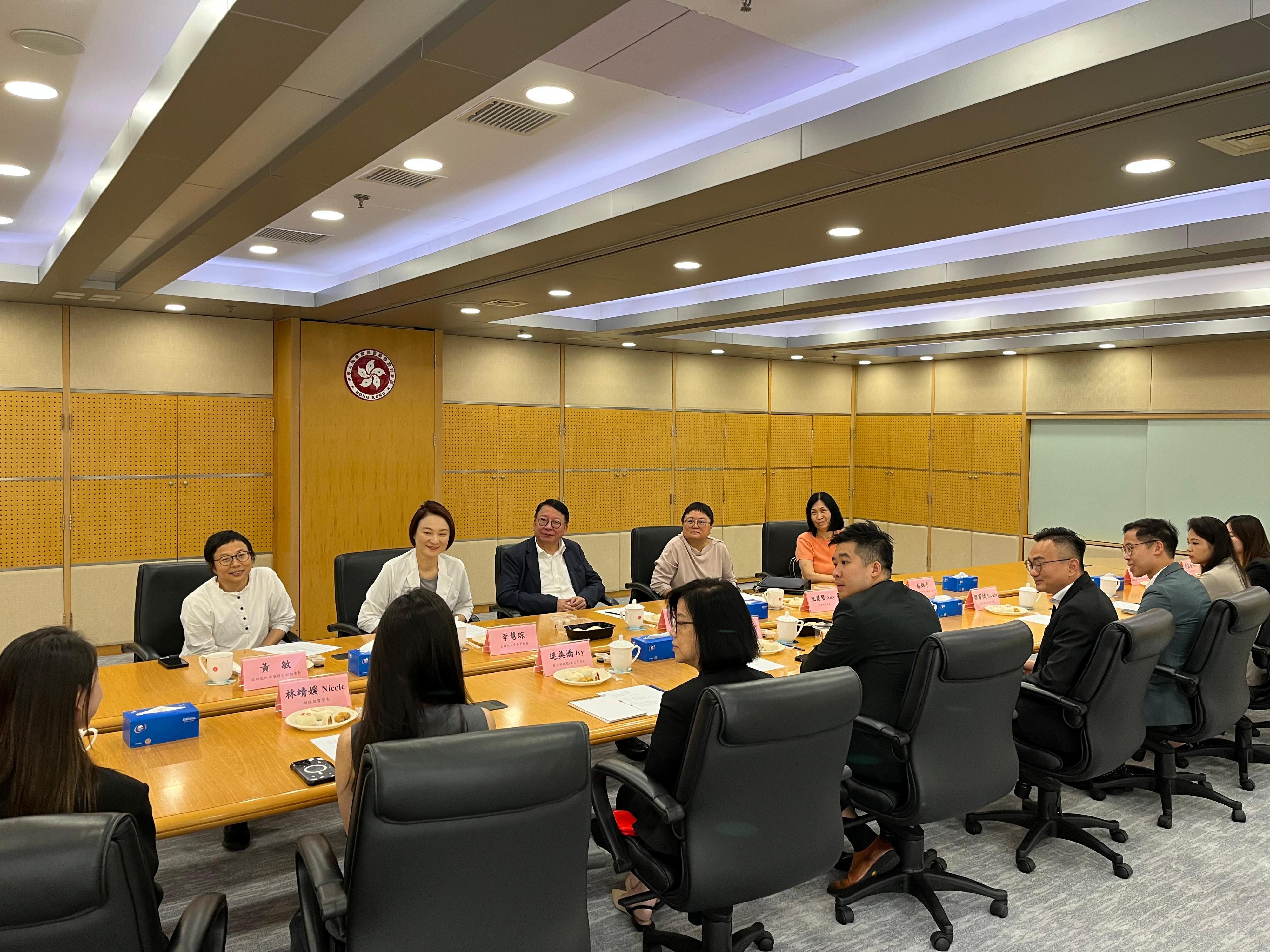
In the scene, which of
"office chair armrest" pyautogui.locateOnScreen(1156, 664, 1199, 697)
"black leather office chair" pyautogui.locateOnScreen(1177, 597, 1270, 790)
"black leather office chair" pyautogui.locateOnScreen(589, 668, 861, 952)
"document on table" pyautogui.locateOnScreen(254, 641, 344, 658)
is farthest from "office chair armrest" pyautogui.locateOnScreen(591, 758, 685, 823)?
"black leather office chair" pyautogui.locateOnScreen(1177, 597, 1270, 790)

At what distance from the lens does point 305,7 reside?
2.15m

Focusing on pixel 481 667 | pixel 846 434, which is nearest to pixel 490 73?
pixel 481 667

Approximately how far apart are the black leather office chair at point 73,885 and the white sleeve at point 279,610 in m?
2.81

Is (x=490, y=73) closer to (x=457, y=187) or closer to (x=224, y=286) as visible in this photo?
(x=457, y=187)

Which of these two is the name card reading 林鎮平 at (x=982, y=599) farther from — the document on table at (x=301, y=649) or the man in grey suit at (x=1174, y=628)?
the document on table at (x=301, y=649)

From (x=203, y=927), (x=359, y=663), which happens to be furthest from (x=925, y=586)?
(x=203, y=927)

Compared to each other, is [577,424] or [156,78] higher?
[156,78]

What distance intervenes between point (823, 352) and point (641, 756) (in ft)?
20.2

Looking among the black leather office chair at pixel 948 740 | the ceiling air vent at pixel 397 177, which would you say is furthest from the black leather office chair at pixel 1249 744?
the ceiling air vent at pixel 397 177

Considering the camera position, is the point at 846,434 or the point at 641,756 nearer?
the point at 641,756

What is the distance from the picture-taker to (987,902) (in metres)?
3.28

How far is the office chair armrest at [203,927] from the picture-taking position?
1.77m

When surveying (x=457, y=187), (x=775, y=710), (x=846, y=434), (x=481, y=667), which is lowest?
(x=481, y=667)

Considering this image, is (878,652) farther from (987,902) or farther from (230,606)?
(230,606)
